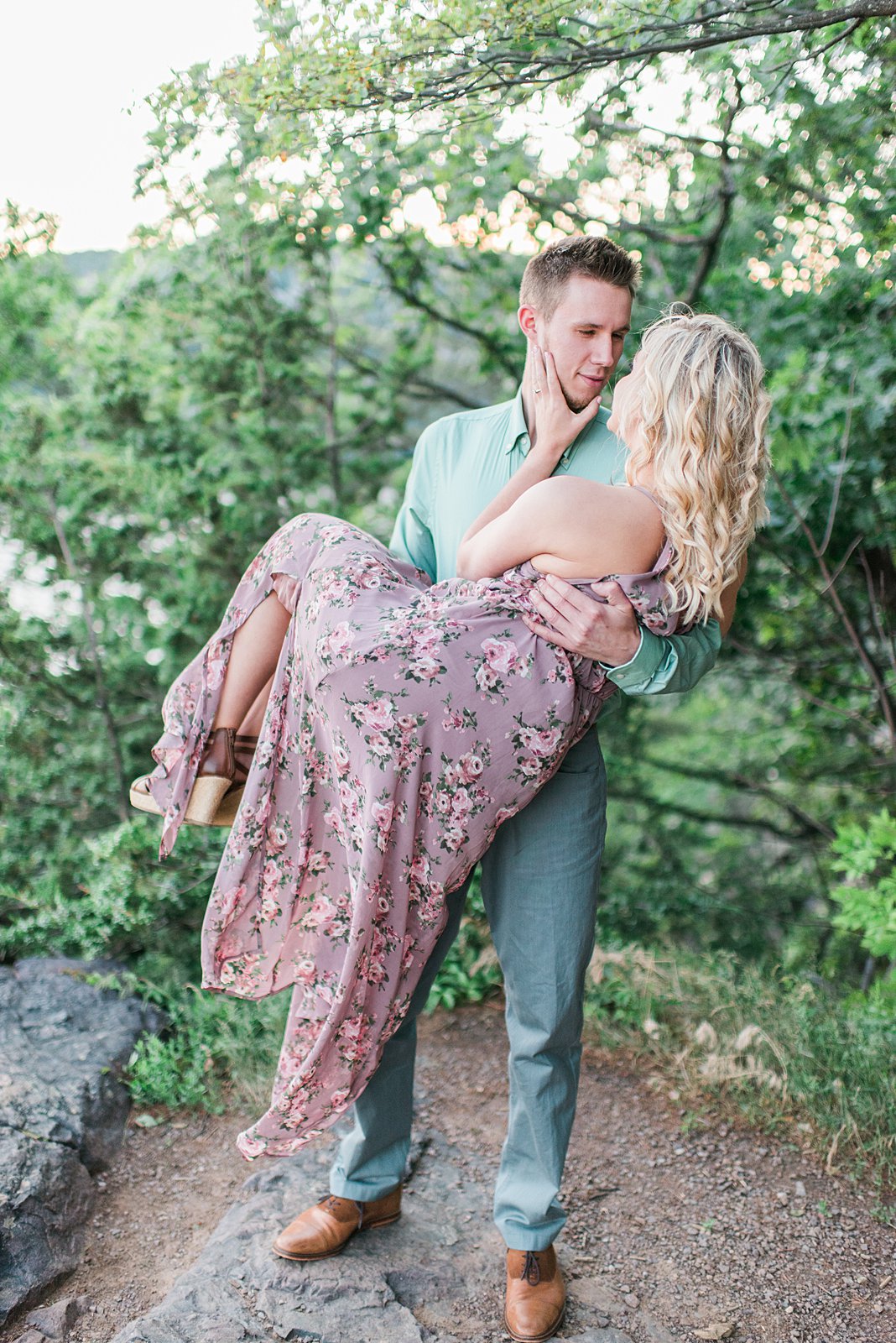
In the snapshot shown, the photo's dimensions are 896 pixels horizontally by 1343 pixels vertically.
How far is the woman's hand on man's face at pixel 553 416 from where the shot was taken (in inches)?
92.8

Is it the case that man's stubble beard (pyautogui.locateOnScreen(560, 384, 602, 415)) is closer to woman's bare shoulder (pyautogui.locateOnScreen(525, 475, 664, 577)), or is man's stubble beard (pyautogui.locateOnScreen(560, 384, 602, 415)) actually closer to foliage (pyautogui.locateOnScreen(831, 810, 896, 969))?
woman's bare shoulder (pyautogui.locateOnScreen(525, 475, 664, 577))

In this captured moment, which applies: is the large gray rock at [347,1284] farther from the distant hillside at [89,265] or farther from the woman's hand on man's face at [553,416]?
the distant hillside at [89,265]

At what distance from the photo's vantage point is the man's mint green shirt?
217cm

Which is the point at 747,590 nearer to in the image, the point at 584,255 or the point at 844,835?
the point at 844,835

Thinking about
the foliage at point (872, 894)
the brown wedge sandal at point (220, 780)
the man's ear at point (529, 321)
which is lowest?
the foliage at point (872, 894)

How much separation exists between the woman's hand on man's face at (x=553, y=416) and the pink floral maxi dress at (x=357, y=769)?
0.37m

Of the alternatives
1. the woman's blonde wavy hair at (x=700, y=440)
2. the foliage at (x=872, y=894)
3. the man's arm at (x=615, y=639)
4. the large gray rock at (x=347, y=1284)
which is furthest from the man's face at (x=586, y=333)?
the large gray rock at (x=347, y=1284)

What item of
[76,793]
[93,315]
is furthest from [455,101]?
[76,793]

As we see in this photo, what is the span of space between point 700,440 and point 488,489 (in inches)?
24.0

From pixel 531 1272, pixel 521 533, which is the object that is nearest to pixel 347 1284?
pixel 531 1272

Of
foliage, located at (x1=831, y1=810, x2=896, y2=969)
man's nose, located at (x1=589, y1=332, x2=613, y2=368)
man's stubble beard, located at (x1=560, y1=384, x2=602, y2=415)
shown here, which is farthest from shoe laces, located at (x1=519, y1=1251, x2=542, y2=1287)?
man's nose, located at (x1=589, y1=332, x2=613, y2=368)

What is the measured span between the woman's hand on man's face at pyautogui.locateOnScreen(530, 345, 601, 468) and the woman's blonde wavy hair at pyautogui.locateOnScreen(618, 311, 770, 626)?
20cm

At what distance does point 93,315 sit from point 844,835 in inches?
145

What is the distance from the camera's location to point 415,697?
2025mm
